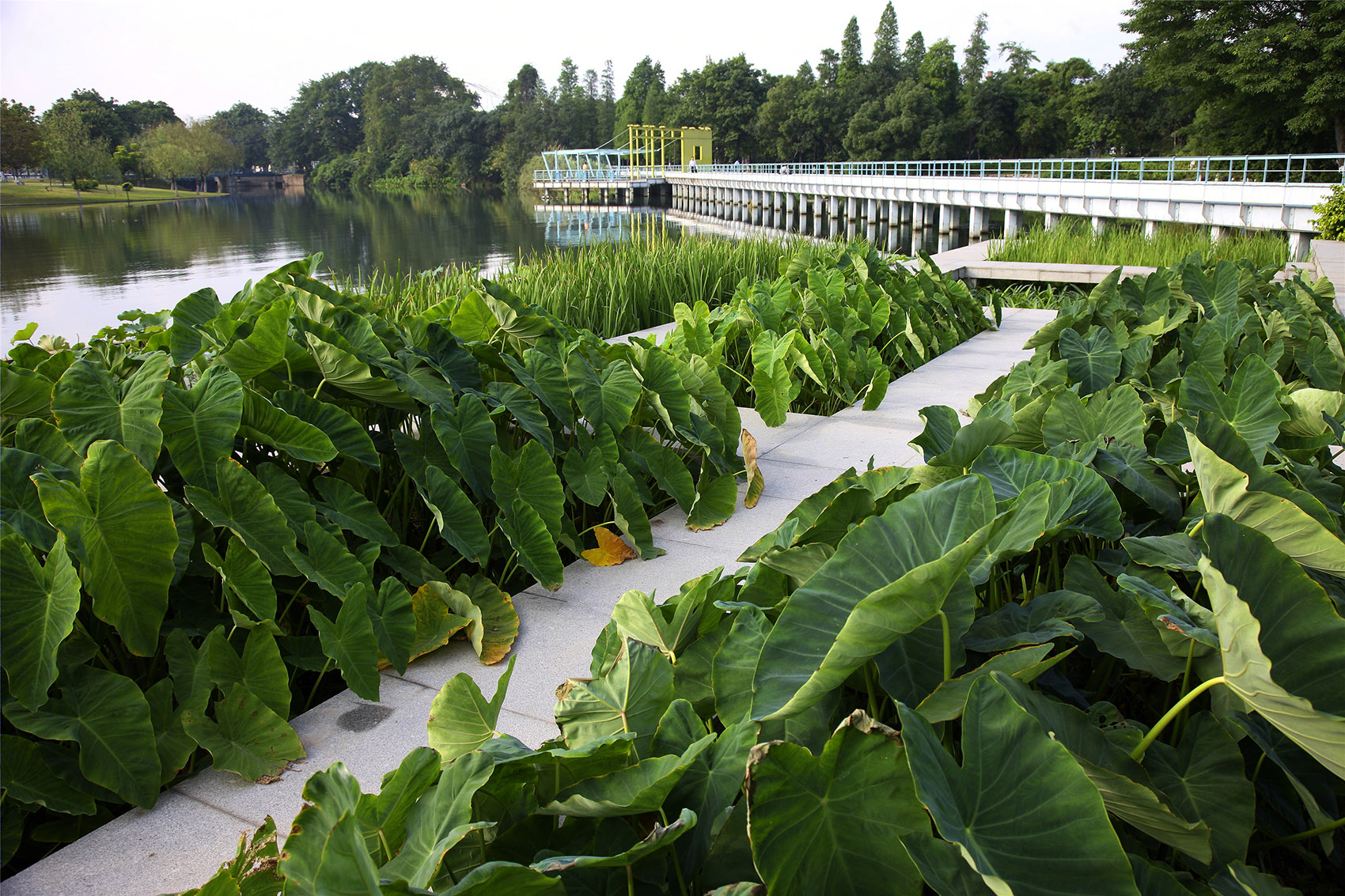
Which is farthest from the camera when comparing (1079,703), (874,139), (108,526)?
(874,139)

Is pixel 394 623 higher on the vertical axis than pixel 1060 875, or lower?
lower

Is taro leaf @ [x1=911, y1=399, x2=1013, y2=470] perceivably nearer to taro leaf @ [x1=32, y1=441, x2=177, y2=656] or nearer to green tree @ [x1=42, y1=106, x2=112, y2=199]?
taro leaf @ [x1=32, y1=441, x2=177, y2=656]

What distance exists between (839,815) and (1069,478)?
0.76m

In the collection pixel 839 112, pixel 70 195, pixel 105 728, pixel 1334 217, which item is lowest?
pixel 105 728

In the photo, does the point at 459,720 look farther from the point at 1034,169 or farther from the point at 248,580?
the point at 1034,169

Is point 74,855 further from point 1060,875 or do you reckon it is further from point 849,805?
point 1060,875

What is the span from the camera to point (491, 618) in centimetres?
196

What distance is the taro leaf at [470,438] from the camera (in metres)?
2.18

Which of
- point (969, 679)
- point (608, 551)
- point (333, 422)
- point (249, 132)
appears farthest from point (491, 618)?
point (249, 132)

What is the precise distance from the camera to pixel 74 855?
4.27 ft

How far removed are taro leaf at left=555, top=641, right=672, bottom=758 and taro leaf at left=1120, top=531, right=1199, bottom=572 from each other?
0.64 m

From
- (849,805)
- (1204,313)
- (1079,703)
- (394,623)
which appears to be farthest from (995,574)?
(1204,313)

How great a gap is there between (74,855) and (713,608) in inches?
41.5

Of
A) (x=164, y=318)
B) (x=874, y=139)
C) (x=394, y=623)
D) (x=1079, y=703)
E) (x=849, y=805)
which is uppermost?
(x=874, y=139)
